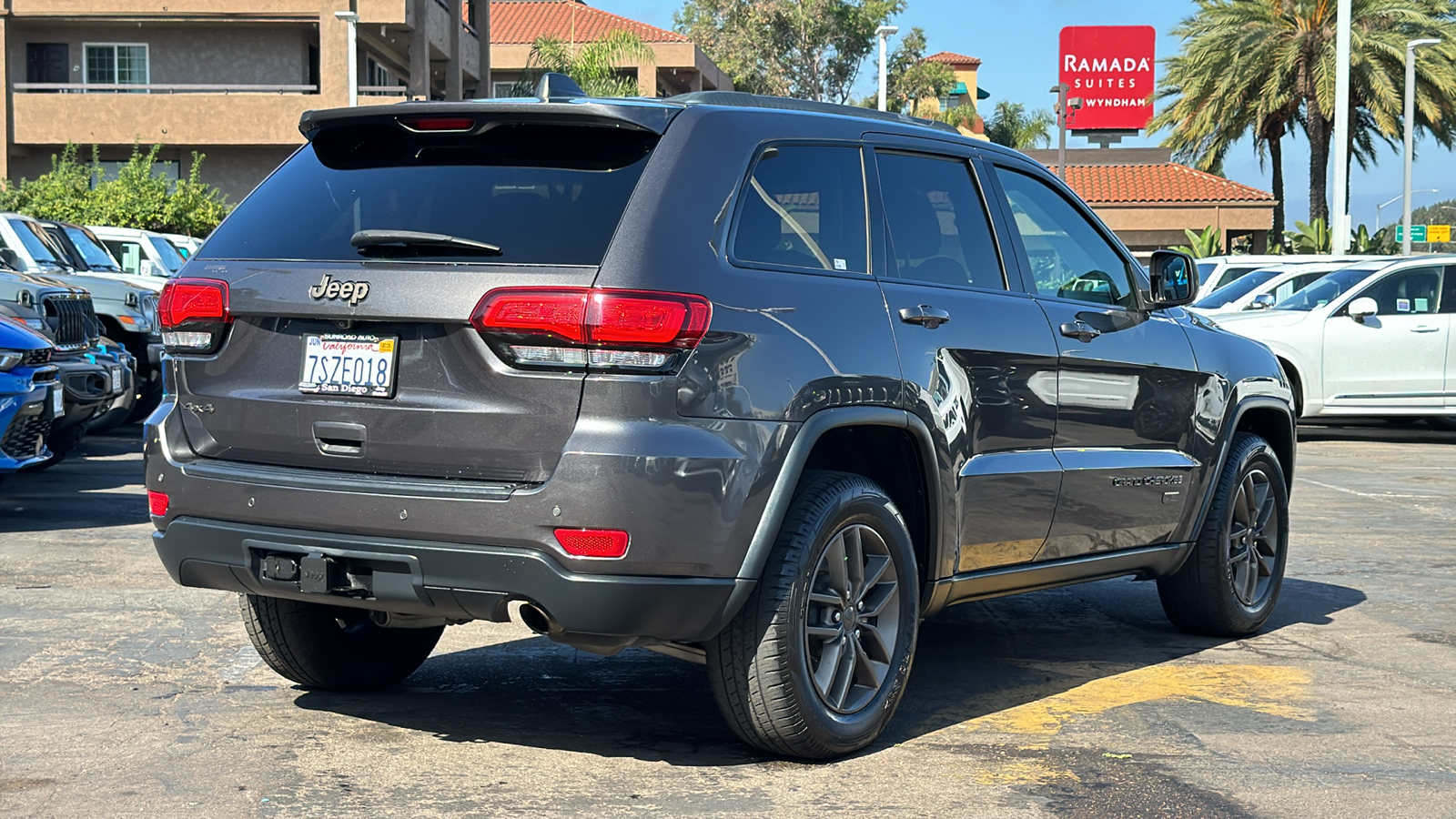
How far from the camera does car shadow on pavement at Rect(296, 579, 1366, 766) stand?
5125 mm

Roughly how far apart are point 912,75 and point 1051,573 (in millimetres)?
63783

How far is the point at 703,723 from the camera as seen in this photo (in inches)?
209

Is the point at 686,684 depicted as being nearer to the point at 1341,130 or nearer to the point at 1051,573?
the point at 1051,573

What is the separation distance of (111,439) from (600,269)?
12.3 m

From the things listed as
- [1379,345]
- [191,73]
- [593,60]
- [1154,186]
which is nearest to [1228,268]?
[1379,345]

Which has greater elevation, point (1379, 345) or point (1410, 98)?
point (1410, 98)

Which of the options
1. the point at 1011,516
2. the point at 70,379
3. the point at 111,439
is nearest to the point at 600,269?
the point at 1011,516

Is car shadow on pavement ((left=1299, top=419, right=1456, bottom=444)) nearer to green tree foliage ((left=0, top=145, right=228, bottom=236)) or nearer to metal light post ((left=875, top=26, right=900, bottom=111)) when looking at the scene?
metal light post ((left=875, top=26, right=900, bottom=111))

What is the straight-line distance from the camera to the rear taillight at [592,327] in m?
4.23

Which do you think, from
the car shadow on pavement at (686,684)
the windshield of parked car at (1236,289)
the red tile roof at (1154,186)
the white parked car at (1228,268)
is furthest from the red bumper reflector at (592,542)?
the red tile roof at (1154,186)

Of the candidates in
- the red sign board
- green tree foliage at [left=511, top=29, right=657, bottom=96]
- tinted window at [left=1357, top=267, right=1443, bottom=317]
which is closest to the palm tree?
the red sign board

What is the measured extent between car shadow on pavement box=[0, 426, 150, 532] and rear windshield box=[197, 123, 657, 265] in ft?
15.1

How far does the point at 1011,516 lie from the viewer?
5.50m

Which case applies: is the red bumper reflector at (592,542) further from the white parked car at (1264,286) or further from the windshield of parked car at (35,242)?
the white parked car at (1264,286)
